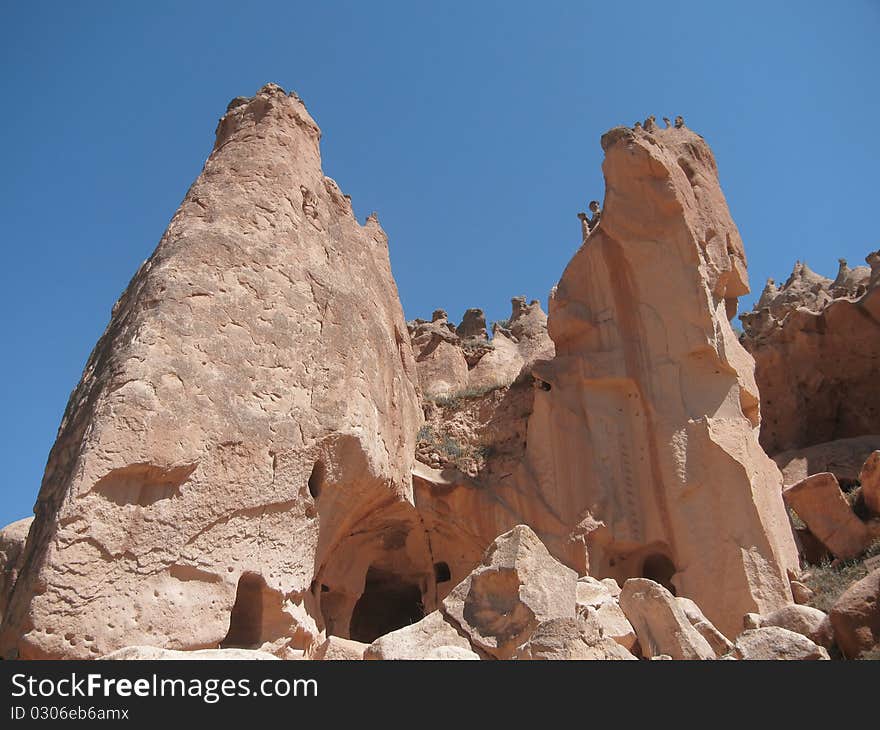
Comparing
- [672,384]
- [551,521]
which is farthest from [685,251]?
[551,521]

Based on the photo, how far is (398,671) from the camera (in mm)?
4617

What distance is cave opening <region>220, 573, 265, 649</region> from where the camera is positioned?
9320 mm

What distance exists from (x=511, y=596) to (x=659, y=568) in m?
5.47

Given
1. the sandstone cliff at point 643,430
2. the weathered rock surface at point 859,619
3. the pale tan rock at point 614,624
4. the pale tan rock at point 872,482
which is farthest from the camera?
the pale tan rock at point 872,482

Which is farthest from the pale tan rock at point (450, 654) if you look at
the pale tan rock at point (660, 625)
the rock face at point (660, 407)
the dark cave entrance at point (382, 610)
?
the dark cave entrance at point (382, 610)

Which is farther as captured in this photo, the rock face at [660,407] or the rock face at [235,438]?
the rock face at [660,407]

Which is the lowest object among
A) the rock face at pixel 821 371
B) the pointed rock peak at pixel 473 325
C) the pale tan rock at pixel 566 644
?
the pale tan rock at pixel 566 644

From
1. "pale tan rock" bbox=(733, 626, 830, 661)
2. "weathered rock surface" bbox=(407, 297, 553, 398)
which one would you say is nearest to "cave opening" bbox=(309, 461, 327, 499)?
"pale tan rock" bbox=(733, 626, 830, 661)

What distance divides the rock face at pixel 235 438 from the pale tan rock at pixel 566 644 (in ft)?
11.0

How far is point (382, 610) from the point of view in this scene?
48.6 feet

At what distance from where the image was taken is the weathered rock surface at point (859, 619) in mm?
7082

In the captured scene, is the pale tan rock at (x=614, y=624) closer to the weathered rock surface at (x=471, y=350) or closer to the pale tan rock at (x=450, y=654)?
the pale tan rock at (x=450, y=654)

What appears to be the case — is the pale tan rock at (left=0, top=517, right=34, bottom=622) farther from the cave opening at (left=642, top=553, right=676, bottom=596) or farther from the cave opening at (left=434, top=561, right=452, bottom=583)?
the cave opening at (left=642, top=553, right=676, bottom=596)

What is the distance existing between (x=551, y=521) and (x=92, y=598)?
23.3 feet
